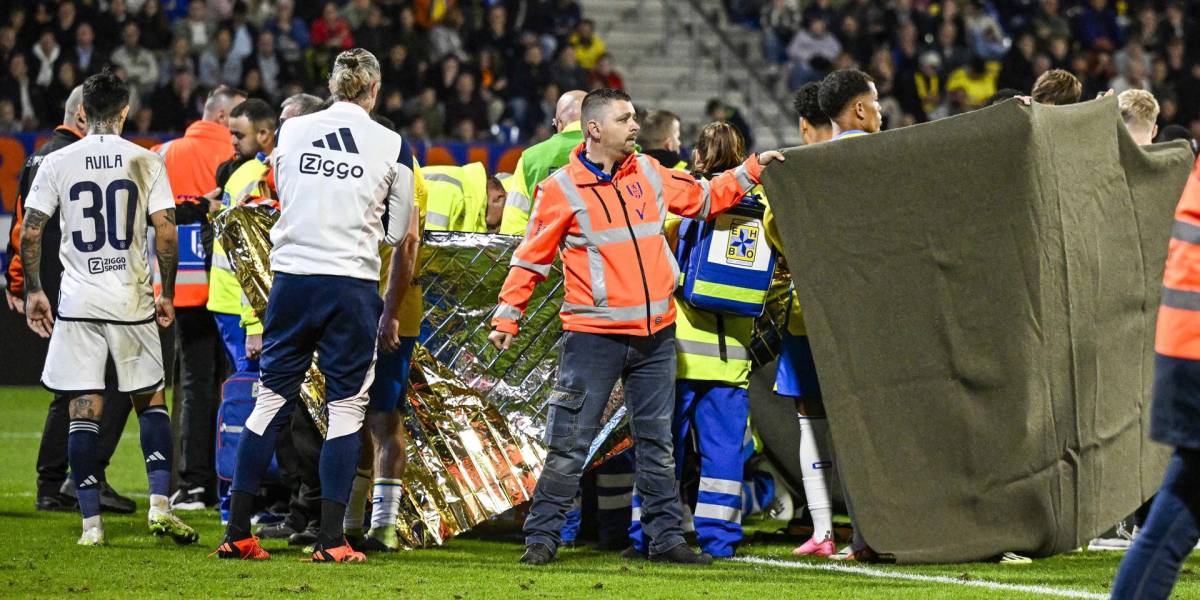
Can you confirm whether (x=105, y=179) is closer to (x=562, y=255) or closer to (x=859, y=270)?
(x=562, y=255)

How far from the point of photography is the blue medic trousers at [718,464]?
6594 millimetres

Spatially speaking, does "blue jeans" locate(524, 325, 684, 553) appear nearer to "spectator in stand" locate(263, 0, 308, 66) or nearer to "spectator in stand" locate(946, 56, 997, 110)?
"spectator in stand" locate(263, 0, 308, 66)

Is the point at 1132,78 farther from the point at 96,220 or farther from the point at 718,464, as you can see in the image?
the point at 96,220

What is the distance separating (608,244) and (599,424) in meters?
0.72

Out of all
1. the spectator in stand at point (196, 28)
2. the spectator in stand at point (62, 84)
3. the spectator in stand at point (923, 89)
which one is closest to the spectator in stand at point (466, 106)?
the spectator in stand at point (196, 28)

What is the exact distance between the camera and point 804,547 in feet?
22.3

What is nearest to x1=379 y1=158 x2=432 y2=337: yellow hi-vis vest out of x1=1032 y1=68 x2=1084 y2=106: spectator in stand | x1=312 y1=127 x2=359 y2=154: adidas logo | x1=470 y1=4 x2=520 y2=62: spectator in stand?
x1=312 y1=127 x2=359 y2=154: adidas logo

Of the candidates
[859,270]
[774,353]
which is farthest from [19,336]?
[859,270]

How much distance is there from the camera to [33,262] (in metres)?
6.95

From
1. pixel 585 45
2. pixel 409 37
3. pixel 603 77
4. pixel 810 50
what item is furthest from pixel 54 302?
pixel 810 50

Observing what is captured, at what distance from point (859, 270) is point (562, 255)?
1.15 m

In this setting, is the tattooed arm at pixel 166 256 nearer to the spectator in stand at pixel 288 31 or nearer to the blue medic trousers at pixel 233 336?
the blue medic trousers at pixel 233 336

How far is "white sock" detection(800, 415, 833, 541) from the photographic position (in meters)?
6.82

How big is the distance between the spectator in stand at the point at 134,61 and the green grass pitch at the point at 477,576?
9.99 meters
